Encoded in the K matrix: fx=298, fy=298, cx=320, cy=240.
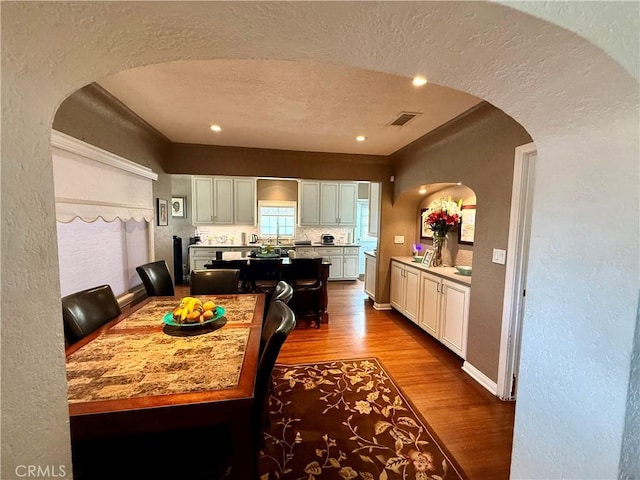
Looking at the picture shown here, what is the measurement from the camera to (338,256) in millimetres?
6680

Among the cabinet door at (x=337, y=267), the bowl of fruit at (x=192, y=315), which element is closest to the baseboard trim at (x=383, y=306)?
the cabinet door at (x=337, y=267)

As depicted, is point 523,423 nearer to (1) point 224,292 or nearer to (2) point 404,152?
(1) point 224,292

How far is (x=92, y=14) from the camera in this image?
0.60 m

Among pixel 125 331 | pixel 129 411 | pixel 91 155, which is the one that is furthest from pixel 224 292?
pixel 129 411

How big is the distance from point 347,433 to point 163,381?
4.33ft

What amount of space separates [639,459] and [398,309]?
3487mm

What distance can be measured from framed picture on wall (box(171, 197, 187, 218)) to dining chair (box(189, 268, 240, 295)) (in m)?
4.14

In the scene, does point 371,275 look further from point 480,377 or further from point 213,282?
point 213,282

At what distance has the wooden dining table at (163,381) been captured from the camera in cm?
106

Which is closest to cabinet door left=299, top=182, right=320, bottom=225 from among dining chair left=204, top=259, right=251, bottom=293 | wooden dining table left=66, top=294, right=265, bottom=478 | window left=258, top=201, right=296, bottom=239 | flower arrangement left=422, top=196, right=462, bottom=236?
window left=258, top=201, right=296, bottom=239

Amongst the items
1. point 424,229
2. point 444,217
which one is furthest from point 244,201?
point 444,217

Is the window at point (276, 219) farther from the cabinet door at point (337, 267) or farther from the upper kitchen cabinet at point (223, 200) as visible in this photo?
the cabinet door at point (337, 267)

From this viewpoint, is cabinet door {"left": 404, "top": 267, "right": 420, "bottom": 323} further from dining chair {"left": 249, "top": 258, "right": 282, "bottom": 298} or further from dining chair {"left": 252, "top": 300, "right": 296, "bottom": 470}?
dining chair {"left": 252, "top": 300, "right": 296, "bottom": 470}

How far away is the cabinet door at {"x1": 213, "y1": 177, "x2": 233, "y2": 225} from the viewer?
20.5ft
